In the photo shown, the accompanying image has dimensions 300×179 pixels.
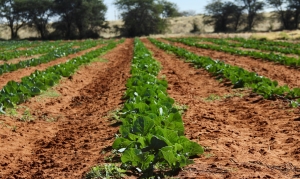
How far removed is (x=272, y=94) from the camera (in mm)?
8273

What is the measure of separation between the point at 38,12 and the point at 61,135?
64877 mm

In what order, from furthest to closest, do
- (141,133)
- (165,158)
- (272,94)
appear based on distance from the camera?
(272,94) < (141,133) < (165,158)

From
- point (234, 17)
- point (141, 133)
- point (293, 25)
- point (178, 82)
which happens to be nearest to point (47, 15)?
point (234, 17)

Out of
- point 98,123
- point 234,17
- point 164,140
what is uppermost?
point 234,17

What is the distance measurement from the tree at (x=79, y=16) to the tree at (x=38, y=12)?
5.71 ft

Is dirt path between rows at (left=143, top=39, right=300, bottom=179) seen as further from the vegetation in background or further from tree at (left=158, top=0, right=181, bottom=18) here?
tree at (left=158, top=0, right=181, bottom=18)

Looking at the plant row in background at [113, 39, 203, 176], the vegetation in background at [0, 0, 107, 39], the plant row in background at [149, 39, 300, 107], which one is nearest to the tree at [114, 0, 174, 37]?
the vegetation in background at [0, 0, 107, 39]

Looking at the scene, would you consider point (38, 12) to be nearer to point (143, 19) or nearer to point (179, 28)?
point (143, 19)

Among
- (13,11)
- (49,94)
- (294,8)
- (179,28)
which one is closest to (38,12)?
(13,11)

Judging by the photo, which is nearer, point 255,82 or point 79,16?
point 255,82

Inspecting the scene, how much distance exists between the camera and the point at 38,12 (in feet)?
219

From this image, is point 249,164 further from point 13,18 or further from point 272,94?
point 13,18

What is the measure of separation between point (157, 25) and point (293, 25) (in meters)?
23.9

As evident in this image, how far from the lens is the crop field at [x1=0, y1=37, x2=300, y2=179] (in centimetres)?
412
